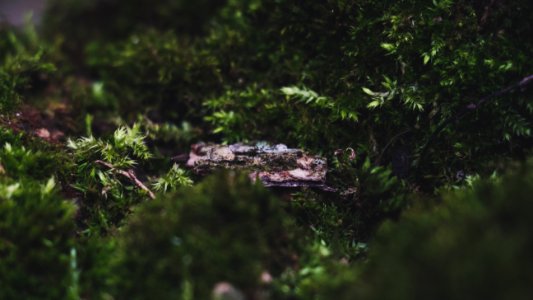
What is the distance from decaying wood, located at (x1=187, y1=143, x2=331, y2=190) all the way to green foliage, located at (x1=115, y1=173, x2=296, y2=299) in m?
0.53

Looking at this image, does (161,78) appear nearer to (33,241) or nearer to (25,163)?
(25,163)

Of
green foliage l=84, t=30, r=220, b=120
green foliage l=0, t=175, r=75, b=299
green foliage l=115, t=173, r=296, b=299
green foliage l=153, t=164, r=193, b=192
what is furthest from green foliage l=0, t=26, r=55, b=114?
green foliage l=115, t=173, r=296, b=299

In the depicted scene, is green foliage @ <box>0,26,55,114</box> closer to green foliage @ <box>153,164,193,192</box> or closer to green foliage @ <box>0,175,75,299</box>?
green foliage @ <box>0,175,75,299</box>

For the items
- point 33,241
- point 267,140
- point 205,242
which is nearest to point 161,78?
point 267,140

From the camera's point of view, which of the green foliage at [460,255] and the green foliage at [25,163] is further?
the green foliage at [25,163]

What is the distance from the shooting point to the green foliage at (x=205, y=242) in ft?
6.43

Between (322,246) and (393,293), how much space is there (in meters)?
0.75

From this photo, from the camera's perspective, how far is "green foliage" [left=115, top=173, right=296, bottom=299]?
1.96 metres

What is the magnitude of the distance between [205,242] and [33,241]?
93 centimetres

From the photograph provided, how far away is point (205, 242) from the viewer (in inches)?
78.9

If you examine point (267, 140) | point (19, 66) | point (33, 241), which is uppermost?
point (19, 66)

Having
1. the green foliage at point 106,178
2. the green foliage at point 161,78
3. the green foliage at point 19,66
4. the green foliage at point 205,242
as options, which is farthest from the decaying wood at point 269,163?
the green foliage at point 19,66

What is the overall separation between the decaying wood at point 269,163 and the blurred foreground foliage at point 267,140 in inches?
3.5

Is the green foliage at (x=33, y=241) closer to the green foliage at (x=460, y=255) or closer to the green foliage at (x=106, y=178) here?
the green foliage at (x=106, y=178)
